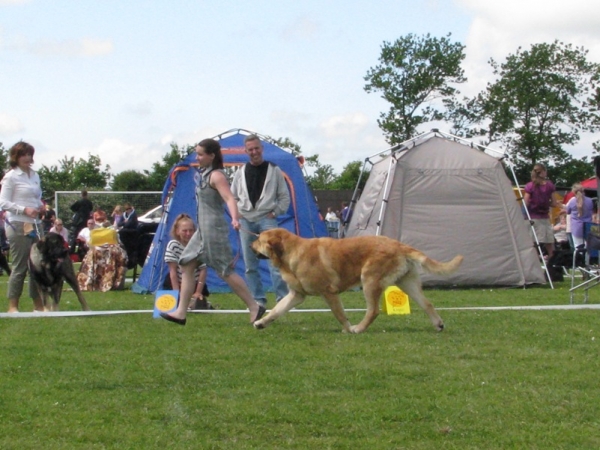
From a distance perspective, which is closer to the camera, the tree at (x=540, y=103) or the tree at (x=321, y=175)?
the tree at (x=540, y=103)

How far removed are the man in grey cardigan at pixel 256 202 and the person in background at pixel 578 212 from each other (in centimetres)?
742

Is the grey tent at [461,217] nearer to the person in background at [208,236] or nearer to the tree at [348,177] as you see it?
the person in background at [208,236]

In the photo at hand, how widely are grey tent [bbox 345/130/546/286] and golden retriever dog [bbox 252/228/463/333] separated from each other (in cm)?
488

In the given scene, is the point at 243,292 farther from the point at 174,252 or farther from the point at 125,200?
the point at 125,200

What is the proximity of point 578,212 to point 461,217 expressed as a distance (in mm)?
3514

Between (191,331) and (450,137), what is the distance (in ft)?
21.6

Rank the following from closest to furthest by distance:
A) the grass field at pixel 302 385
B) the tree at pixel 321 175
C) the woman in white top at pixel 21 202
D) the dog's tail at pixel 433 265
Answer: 1. the grass field at pixel 302 385
2. the dog's tail at pixel 433 265
3. the woman in white top at pixel 21 202
4. the tree at pixel 321 175

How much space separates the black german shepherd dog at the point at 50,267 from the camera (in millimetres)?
9242

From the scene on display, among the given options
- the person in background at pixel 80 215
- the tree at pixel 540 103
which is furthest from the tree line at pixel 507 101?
the person in background at pixel 80 215

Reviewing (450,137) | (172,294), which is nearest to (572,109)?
(450,137)

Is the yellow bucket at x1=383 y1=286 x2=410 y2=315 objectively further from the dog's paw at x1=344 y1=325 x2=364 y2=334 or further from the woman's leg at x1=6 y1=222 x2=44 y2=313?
the woman's leg at x1=6 y1=222 x2=44 y2=313

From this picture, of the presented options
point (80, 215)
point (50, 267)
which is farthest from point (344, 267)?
point (80, 215)

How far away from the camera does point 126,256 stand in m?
13.3

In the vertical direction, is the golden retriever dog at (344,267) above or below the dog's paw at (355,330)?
above
